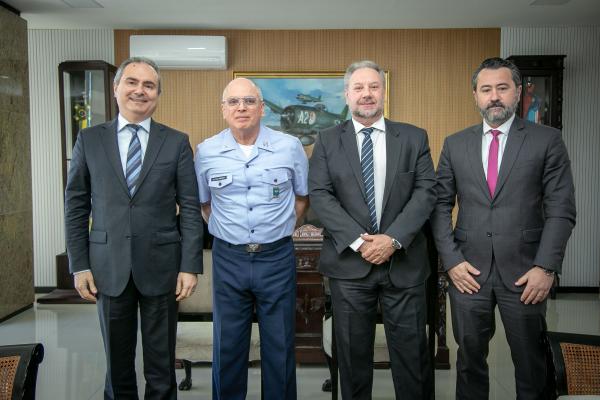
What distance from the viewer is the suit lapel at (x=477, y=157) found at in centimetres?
236

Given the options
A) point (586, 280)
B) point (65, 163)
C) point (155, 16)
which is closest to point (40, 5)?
point (155, 16)

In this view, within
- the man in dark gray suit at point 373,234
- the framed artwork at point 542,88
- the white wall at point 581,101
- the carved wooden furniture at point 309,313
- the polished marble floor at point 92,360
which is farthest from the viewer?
the white wall at point 581,101

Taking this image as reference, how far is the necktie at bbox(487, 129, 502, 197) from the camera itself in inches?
93.0

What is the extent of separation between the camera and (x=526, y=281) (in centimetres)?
229

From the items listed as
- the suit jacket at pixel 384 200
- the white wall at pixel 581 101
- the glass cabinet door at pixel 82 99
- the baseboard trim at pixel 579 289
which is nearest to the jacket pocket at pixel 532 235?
the suit jacket at pixel 384 200

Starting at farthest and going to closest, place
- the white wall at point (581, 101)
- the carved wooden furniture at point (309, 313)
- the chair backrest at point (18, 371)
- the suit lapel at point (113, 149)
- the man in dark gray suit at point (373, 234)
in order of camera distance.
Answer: the white wall at point (581, 101) → the carved wooden furniture at point (309, 313) → the man in dark gray suit at point (373, 234) → the suit lapel at point (113, 149) → the chair backrest at point (18, 371)

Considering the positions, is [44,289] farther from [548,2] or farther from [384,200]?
[548,2]

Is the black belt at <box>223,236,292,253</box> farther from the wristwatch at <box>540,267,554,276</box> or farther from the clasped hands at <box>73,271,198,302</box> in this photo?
the wristwatch at <box>540,267,554,276</box>

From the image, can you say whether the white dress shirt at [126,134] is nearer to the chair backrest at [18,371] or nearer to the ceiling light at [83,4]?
the chair backrest at [18,371]

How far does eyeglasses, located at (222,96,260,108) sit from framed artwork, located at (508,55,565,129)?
4276 mm

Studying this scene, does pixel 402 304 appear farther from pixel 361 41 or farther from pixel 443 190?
pixel 361 41

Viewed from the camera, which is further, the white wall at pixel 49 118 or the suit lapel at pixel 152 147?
the white wall at pixel 49 118

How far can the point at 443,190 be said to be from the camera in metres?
2.49

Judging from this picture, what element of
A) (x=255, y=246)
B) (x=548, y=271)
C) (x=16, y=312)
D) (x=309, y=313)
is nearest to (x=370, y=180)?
(x=255, y=246)
